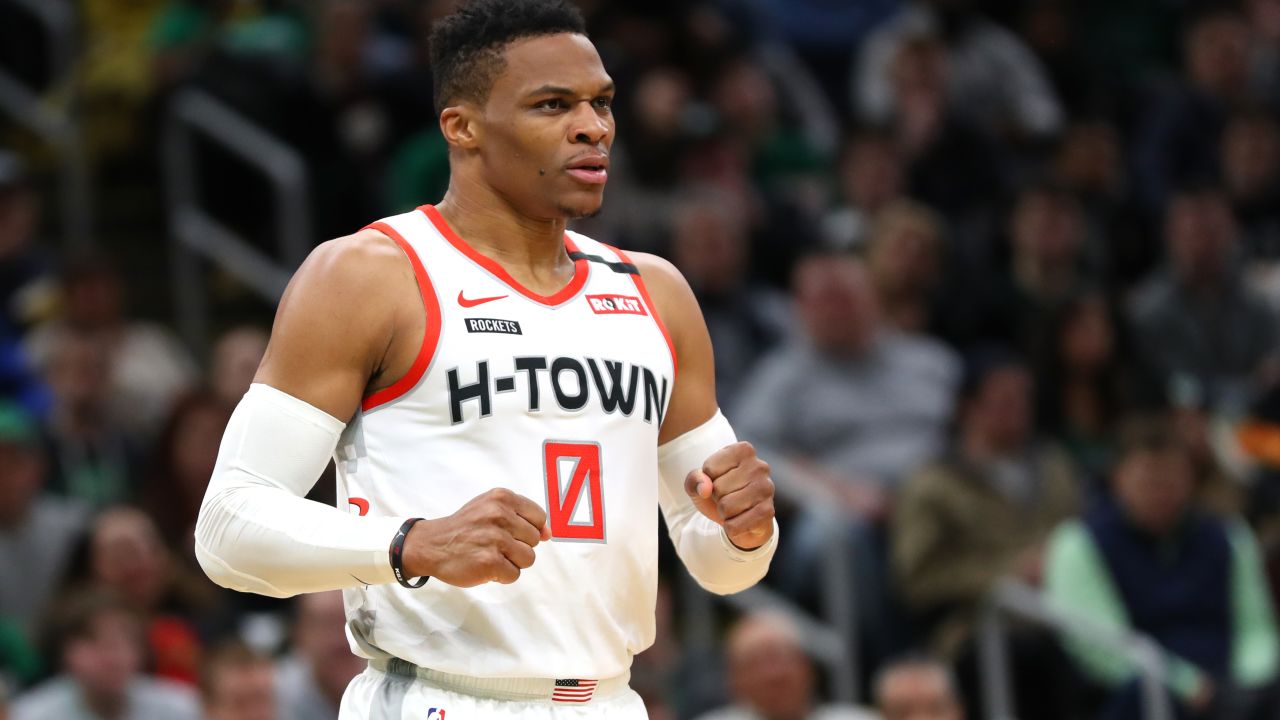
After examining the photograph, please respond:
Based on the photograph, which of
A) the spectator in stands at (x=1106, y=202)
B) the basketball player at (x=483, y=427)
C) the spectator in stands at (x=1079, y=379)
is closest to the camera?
the basketball player at (x=483, y=427)

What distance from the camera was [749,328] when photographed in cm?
958

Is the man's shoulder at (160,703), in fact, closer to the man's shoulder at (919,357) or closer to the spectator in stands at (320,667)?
the spectator in stands at (320,667)

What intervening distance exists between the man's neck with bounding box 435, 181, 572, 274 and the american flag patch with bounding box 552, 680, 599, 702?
0.79 metres

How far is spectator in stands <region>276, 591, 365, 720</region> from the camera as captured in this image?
735 cm

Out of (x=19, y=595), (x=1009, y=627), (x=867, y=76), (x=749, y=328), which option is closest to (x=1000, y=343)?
(x=749, y=328)

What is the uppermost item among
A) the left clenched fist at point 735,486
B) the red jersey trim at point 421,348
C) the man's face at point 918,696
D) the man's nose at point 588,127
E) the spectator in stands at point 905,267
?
the spectator in stands at point 905,267

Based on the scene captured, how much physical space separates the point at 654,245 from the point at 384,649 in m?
6.04

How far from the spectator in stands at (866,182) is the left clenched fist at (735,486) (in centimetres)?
648

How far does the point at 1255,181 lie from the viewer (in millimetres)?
10836

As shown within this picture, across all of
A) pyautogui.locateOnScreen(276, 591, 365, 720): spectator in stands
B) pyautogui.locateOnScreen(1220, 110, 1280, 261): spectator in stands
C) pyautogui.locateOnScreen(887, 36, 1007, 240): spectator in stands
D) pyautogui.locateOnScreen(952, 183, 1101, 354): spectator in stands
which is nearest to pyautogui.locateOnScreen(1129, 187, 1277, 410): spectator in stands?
pyautogui.locateOnScreen(952, 183, 1101, 354): spectator in stands

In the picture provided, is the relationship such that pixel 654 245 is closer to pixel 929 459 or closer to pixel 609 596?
pixel 929 459

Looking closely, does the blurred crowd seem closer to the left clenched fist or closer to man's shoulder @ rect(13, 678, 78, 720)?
man's shoulder @ rect(13, 678, 78, 720)

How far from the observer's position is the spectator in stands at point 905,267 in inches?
376

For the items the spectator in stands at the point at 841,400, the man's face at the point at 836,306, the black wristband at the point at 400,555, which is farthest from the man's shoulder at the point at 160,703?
the black wristband at the point at 400,555
